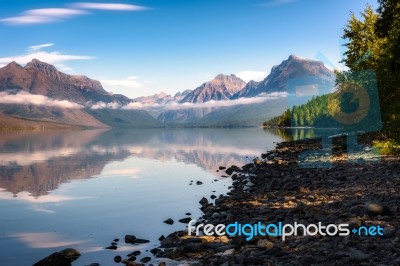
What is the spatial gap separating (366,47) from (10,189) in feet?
162

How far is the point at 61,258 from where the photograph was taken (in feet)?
60.3

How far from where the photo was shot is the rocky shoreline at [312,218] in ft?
44.5

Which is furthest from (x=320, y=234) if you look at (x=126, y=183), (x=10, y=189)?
(x=10, y=189)

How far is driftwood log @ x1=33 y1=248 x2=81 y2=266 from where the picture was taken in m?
17.7

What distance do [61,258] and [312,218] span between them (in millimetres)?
11973

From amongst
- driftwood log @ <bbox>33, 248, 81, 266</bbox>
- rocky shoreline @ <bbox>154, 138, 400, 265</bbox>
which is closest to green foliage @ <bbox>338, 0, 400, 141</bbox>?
rocky shoreline @ <bbox>154, 138, 400, 265</bbox>

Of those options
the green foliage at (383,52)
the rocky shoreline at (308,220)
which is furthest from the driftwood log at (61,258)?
the green foliage at (383,52)

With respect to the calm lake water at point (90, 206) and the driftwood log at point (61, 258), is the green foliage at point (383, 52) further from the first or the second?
the driftwood log at point (61, 258)

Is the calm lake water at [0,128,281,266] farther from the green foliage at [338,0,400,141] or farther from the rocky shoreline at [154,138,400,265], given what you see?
the green foliage at [338,0,400,141]

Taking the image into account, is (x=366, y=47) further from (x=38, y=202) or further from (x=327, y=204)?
(x=38, y=202)

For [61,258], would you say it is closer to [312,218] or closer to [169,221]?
[169,221]

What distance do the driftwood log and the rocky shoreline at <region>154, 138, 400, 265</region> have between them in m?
4.31

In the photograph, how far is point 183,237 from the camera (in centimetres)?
2141

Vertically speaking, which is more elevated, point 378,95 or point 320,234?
point 378,95
